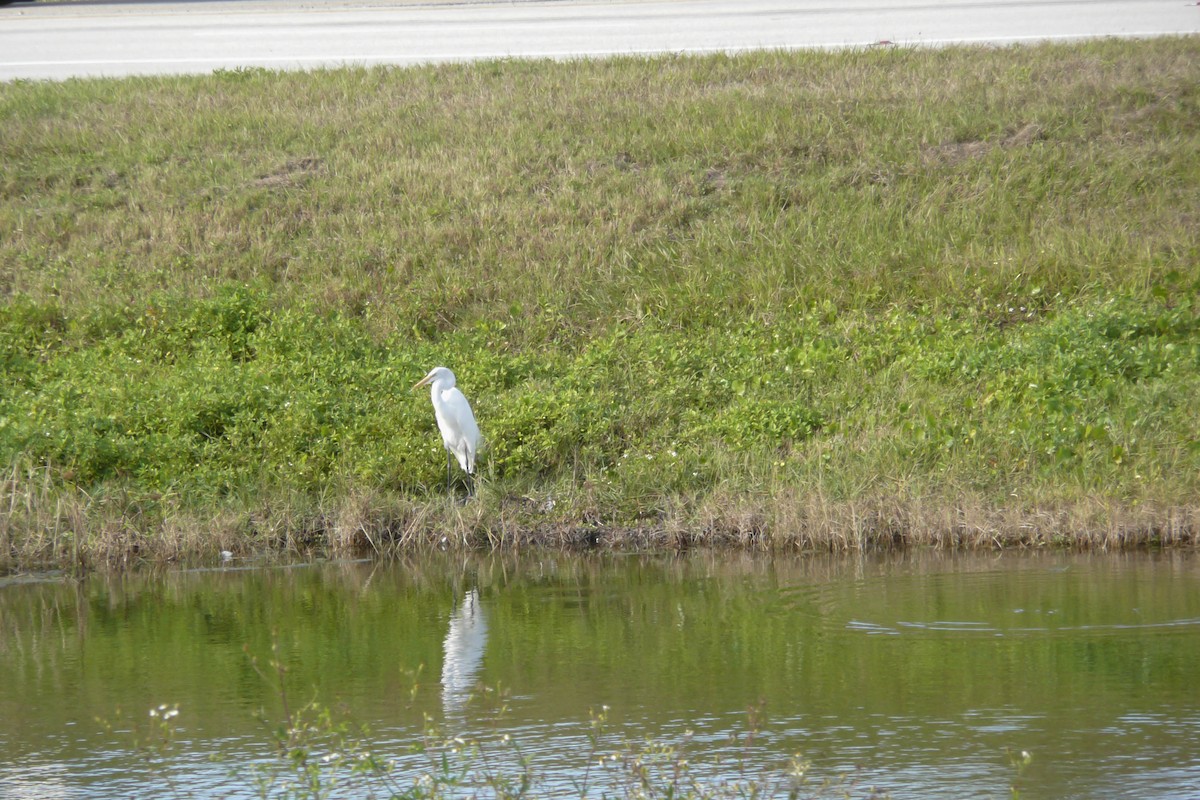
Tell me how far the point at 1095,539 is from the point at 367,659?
185 inches

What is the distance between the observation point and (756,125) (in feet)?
49.5

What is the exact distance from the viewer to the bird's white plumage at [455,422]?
1019cm

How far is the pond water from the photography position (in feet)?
19.3

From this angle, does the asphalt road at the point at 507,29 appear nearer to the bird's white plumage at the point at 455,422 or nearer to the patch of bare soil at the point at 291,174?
the patch of bare soil at the point at 291,174

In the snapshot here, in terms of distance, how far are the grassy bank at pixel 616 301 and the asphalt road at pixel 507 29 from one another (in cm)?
175

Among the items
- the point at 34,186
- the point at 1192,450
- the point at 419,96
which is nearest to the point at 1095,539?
the point at 1192,450

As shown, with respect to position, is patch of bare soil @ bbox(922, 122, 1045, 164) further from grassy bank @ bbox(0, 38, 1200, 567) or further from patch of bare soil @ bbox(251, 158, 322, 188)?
patch of bare soil @ bbox(251, 158, 322, 188)

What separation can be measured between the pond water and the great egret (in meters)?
0.80

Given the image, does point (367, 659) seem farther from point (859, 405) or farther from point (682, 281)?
point (682, 281)

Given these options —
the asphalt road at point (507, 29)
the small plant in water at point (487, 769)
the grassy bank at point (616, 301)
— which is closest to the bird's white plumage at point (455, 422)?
the grassy bank at point (616, 301)

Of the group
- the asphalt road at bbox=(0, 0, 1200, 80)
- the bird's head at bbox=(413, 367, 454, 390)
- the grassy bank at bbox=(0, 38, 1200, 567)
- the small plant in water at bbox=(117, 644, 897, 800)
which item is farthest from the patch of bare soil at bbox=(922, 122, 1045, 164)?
the small plant in water at bbox=(117, 644, 897, 800)

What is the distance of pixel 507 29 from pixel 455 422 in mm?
11513

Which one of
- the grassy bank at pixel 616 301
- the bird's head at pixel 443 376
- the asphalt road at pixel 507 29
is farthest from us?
the asphalt road at pixel 507 29

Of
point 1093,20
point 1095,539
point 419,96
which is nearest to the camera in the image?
point 1095,539
